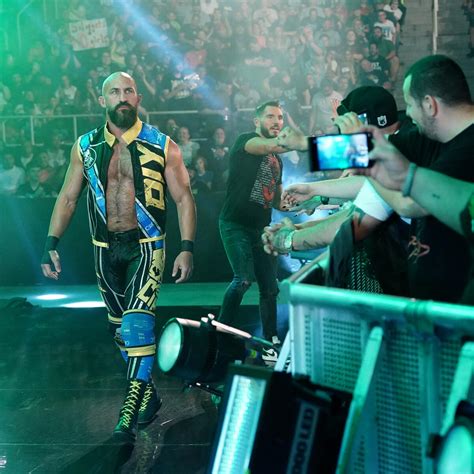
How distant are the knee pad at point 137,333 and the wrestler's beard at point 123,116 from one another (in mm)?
1279

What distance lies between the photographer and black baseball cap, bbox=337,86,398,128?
144 inches

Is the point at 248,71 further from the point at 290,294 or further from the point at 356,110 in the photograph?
the point at 290,294

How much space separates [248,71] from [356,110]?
7.49m

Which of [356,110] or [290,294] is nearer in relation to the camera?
[290,294]

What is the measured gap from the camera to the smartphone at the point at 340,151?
8.11 feet

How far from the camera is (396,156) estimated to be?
8.25ft

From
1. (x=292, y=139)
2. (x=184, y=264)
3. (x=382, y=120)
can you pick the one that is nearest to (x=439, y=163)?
(x=292, y=139)

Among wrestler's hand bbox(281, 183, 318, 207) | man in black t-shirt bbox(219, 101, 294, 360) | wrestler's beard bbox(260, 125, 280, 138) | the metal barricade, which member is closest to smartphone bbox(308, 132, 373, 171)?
the metal barricade

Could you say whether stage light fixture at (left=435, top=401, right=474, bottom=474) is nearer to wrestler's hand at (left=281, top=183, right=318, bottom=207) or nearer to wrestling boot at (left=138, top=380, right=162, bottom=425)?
wrestler's hand at (left=281, top=183, right=318, bottom=207)

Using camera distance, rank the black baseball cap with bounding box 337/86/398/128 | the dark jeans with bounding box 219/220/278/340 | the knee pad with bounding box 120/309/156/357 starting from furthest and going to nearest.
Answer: the dark jeans with bounding box 219/220/278/340
the knee pad with bounding box 120/309/156/357
the black baseball cap with bounding box 337/86/398/128

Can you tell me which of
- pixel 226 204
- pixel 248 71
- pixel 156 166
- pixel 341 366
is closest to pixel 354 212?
pixel 341 366

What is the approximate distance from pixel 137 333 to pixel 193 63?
6.62 meters

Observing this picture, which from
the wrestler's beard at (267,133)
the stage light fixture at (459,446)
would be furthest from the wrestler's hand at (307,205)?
the stage light fixture at (459,446)

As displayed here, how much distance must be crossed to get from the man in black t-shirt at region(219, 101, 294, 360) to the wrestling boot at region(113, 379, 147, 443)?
1.91 meters
